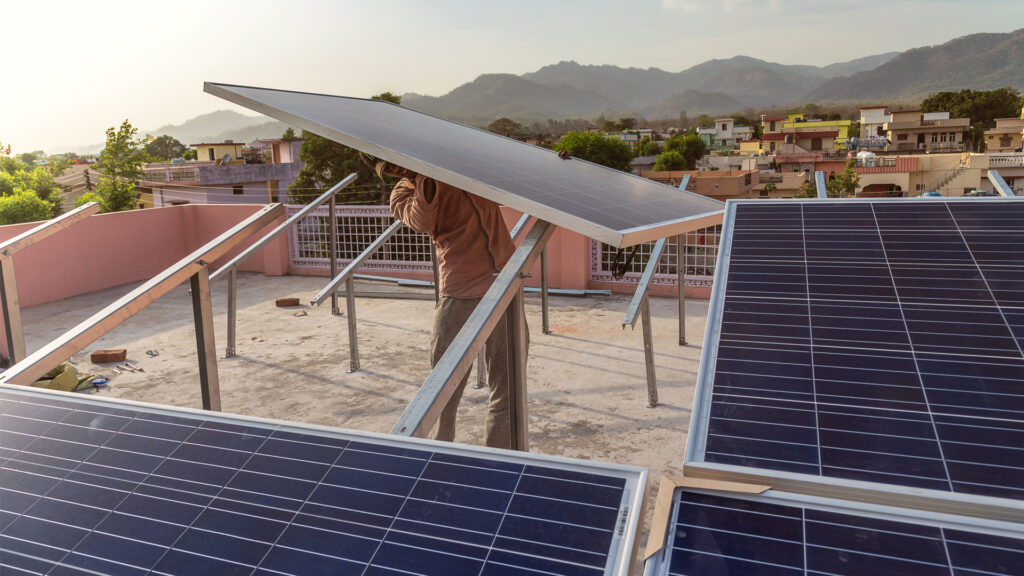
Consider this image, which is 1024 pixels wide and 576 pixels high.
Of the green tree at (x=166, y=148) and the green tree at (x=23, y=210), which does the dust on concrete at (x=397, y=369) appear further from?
the green tree at (x=166, y=148)

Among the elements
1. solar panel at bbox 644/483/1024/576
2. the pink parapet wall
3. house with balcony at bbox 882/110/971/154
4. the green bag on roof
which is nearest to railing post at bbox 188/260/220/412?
solar panel at bbox 644/483/1024/576

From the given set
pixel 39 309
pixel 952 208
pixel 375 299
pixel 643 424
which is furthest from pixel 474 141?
pixel 39 309

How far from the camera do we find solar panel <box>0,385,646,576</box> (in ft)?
3.93

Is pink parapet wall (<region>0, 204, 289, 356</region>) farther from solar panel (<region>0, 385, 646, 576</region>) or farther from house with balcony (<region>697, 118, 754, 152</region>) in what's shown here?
house with balcony (<region>697, 118, 754, 152</region>)

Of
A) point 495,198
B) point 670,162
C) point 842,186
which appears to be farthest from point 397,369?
point 670,162

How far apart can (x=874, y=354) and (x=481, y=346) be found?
1.06 metres

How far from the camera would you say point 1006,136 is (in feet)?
230

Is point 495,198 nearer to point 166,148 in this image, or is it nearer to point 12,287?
point 12,287

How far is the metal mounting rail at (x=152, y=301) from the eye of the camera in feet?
7.01

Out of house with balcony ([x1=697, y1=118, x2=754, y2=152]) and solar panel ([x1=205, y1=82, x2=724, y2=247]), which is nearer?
solar panel ([x1=205, y1=82, x2=724, y2=247])

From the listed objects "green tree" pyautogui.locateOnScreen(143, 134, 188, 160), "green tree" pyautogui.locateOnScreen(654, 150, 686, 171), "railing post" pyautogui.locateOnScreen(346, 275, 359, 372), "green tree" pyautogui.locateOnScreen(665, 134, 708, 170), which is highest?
"green tree" pyautogui.locateOnScreen(143, 134, 188, 160)

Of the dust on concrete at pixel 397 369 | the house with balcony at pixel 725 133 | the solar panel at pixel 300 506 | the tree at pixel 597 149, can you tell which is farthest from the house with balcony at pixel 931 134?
the solar panel at pixel 300 506

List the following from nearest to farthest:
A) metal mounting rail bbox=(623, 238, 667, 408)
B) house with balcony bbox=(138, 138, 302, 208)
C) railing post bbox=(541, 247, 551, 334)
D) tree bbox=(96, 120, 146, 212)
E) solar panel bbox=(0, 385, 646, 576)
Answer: solar panel bbox=(0, 385, 646, 576) → metal mounting rail bbox=(623, 238, 667, 408) → railing post bbox=(541, 247, 551, 334) → tree bbox=(96, 120, 146, 212) → house with balcony bbox=(138, 138, 302, 208)

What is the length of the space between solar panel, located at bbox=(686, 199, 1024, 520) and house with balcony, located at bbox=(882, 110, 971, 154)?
85794 millimetres
